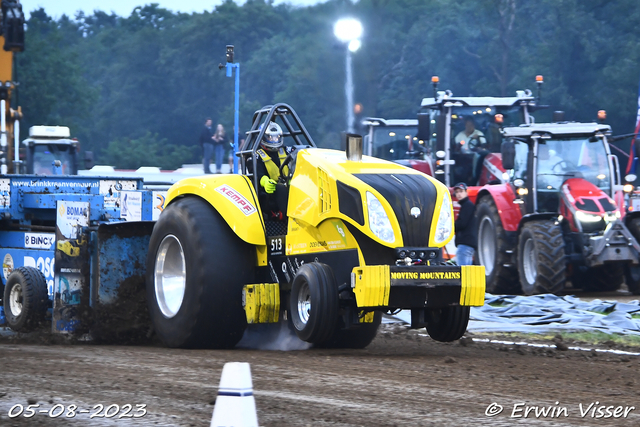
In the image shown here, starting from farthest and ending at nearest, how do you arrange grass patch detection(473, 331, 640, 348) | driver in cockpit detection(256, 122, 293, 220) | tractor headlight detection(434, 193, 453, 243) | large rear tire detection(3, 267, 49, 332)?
large rear tire detection(3, 267, 49, 332) → grass patch detection(473, 331, 640, 348) → driver in cockpit detection(256, 122, 293, 220) → tractor headlight detection(434, 193, 453, 243)

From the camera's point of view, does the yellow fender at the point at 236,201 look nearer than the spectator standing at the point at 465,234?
Yes

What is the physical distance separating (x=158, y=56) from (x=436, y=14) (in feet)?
84.7

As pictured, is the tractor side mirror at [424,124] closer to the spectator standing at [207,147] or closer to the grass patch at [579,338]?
the grass patch at [579,338]

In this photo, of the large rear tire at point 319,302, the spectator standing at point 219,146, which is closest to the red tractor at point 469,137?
the spectator standing at point 219,146

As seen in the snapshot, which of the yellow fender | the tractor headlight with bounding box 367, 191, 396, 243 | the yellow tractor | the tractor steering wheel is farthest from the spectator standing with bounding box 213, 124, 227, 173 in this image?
the tractor headlight with bounding box 367, 191, 396, 243

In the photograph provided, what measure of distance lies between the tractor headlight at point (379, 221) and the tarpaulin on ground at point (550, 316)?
3.70 meters

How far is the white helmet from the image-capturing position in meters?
9.16

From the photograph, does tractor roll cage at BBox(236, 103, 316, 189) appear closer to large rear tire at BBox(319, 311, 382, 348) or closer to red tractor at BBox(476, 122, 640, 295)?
large rear tire at BBox(319, 311, 382, 348)

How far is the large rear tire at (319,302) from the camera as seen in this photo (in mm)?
7852

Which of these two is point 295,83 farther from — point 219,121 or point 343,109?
point 219,121

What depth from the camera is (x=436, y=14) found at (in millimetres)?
47188

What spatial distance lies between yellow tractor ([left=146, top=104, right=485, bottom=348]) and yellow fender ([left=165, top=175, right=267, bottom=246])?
0.04 feet

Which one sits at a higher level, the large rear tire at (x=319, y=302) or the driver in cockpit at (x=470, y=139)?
the driver in cockpit at (x=470, y=139)

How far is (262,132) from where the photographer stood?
9.08 metres
